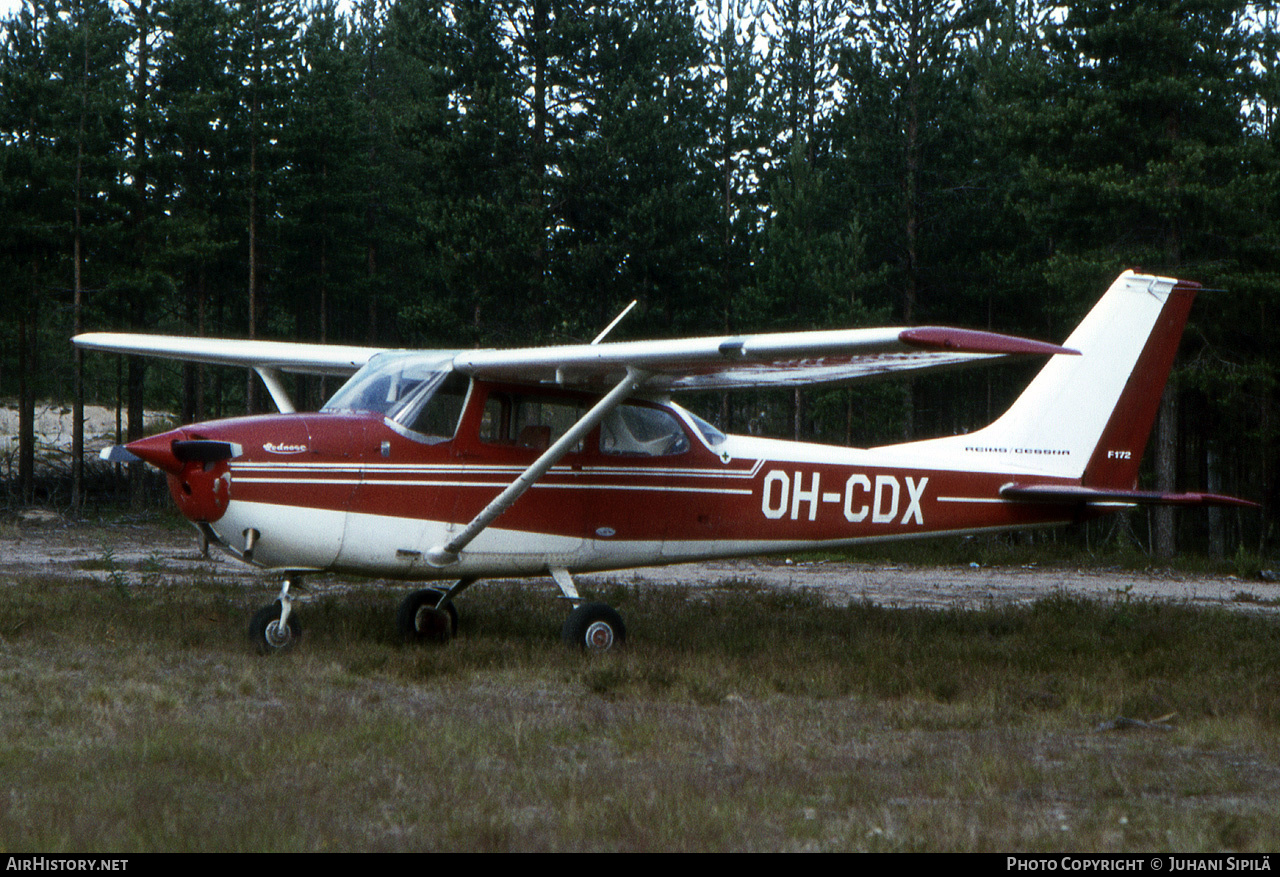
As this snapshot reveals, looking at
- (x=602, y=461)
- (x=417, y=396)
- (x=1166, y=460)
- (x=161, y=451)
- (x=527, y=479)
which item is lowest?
(x=1166, y=460)

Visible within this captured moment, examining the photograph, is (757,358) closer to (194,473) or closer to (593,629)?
(593,629)

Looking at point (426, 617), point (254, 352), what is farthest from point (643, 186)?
point (426, 617)

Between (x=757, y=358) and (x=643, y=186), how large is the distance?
1881 centimetres

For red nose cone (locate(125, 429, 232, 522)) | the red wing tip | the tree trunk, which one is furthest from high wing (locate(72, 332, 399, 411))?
the tree trunk

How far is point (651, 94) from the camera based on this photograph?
2902 centimetres

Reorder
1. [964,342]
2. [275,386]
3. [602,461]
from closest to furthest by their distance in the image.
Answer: [964,342] → [602,461] → [275,386]

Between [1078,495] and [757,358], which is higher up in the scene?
[757,358]

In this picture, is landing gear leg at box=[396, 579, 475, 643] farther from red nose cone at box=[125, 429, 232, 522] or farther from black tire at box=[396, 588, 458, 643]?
red nose cone at box=[125, 429, 232, 522]

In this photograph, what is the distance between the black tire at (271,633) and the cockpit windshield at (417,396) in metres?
1.62

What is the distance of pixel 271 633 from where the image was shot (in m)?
8.41

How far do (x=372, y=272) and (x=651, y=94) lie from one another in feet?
39.6

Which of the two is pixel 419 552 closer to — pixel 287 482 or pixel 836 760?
pixel 287 482

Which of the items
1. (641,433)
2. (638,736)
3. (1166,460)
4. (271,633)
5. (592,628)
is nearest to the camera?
(638,736)

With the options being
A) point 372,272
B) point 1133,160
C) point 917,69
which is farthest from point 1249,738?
point 372,272
